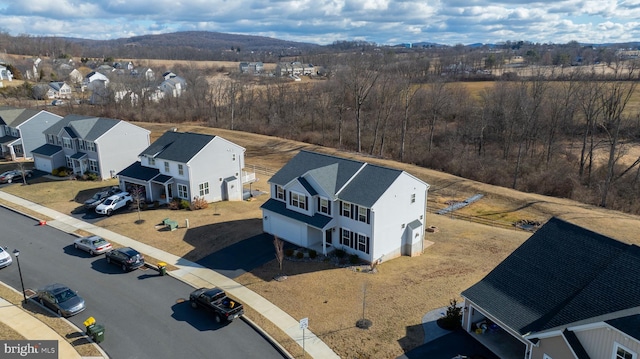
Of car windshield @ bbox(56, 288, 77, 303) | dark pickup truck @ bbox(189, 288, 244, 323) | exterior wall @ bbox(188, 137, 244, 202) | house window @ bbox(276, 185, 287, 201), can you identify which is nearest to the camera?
dark pickup truck @ bbox(189, 288, 244, 323)

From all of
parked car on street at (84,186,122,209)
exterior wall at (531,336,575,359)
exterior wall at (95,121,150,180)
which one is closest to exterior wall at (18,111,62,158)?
exterior wall at (95,121,150,180)

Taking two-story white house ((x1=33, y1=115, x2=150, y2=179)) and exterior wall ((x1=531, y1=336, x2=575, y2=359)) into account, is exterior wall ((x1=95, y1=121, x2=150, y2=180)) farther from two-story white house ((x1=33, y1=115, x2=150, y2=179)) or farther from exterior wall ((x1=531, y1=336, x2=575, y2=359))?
exterior wall ((x1=531, y1=336, x2=575, y2=359))

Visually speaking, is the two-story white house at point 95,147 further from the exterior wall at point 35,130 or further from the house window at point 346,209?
the house window at point 346,209

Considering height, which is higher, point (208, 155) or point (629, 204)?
point (208, 155)

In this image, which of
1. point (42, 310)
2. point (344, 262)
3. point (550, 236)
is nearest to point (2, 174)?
point (42, 310)

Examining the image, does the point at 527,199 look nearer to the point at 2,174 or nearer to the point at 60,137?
the point at 60,137

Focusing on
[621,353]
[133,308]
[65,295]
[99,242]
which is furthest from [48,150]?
[621,353]
